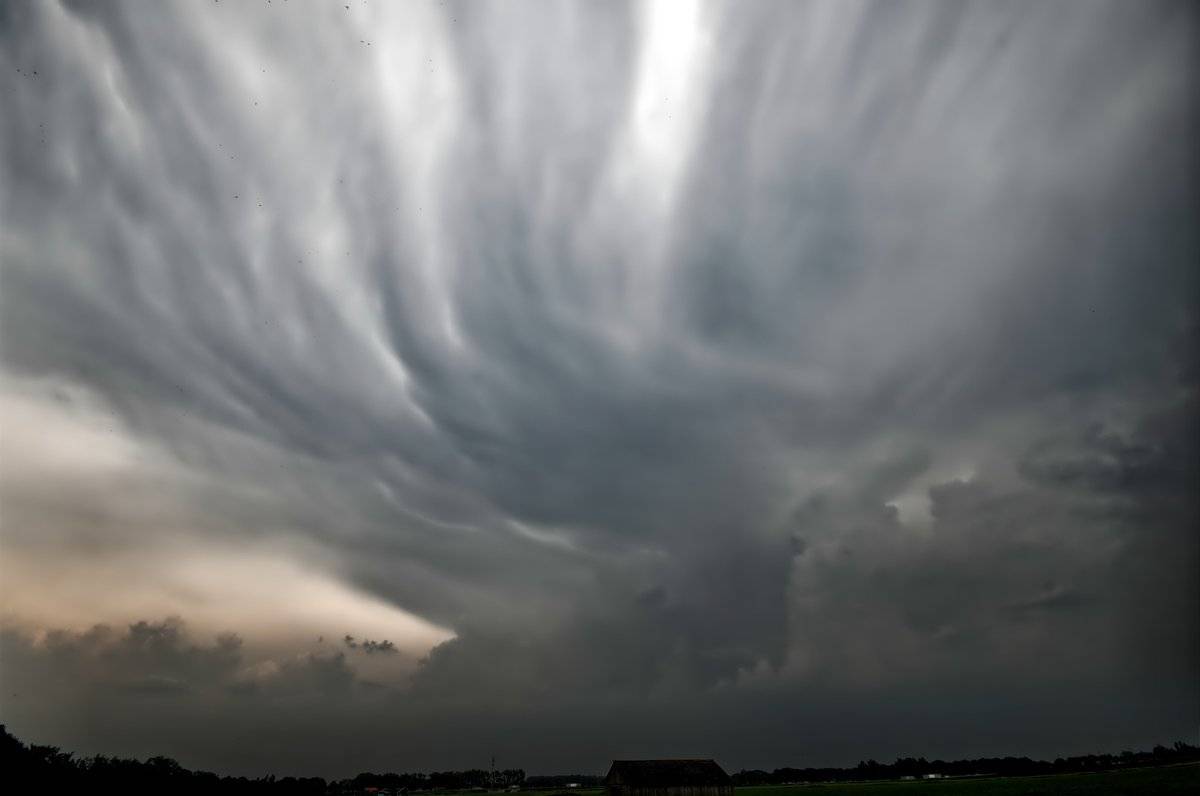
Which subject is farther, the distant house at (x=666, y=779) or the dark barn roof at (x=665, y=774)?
the dark barn roof at (x=665, y=774)

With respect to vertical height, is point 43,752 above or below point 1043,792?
above

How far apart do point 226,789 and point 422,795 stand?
69.5 meters

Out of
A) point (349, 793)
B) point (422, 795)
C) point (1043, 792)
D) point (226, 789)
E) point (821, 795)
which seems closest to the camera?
point (1043, 792)

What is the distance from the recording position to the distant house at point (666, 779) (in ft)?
295

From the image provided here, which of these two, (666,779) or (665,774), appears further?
(665,774)

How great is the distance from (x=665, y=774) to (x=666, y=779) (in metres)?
0.90

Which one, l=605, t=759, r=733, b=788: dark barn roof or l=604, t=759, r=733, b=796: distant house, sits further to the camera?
l=605, t=759, r=733, b=788: dark barn roof

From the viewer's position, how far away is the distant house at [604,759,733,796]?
89.9 meters

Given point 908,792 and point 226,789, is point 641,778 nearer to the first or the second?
point 908,792

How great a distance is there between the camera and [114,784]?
3428 inches

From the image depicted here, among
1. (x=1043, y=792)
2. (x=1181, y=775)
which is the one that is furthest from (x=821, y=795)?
(x=1181, y=775)

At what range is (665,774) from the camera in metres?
92.4

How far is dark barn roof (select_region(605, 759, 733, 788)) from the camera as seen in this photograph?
9075 centimetres

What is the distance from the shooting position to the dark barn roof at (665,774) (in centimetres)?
9075
